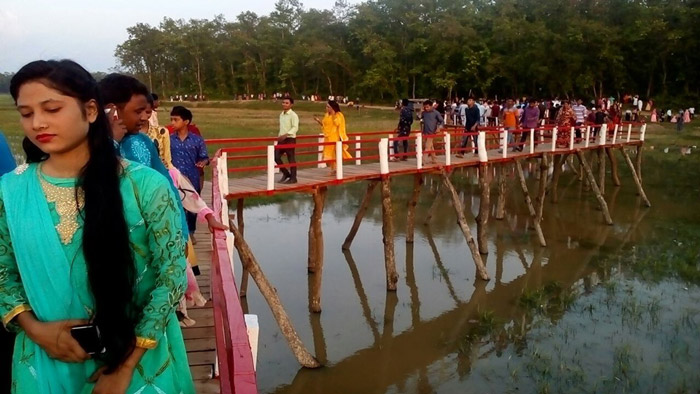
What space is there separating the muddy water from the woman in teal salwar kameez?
17.5 feet

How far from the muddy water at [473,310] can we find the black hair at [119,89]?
4610 mm

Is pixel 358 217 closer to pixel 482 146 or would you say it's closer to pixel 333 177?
pixel 333 177

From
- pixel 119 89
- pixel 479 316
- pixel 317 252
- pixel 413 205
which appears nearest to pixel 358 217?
pixel 413 205

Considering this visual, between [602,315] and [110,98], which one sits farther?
[602,315]

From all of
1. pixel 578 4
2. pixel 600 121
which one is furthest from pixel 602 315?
pixel 578 4

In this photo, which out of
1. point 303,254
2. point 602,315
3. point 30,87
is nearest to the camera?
point 30,87

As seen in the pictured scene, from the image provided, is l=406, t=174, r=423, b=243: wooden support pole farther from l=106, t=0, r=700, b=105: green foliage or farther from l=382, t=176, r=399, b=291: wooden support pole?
l=106, t=0, r=700, b=105: green foliage

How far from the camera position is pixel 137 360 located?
1.71 m

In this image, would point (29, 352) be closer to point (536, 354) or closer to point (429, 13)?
point (536, 354)

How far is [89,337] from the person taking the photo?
164cm

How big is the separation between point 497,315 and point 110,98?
23.7 feet

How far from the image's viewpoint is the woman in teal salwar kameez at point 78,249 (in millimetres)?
1620

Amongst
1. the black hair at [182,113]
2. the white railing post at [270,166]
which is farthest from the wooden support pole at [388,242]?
the black hair at [182,113]

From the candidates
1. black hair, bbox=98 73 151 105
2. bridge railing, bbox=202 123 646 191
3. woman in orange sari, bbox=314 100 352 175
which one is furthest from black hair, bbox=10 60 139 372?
woman in orange sari, bbox=314 100 352 175
